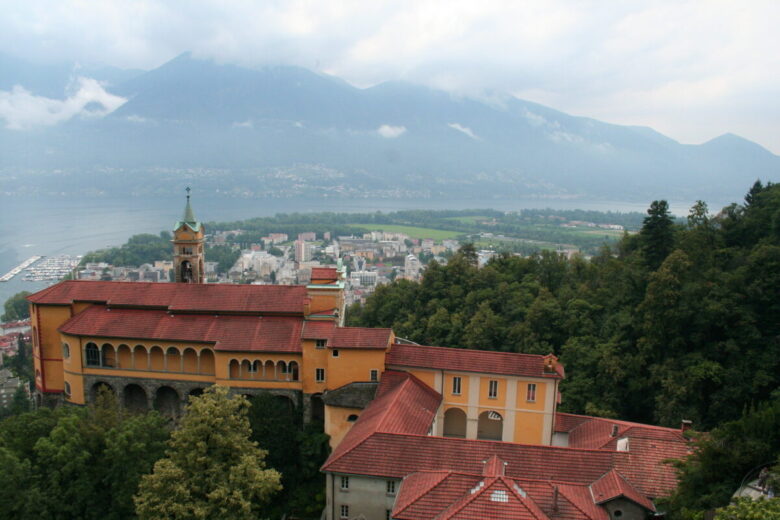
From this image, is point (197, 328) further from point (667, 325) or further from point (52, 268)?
point (52, 268)

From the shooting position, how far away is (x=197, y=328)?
104ft

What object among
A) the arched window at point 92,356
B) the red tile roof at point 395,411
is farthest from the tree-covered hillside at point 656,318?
the arched window at point 92,356

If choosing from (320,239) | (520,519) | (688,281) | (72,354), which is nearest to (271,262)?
(320,239)

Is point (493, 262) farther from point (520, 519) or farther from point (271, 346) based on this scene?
point (520, 519)

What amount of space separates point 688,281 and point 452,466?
789 inches

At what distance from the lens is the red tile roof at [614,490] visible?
19625 mm

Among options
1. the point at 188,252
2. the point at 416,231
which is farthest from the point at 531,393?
the point at 416,231

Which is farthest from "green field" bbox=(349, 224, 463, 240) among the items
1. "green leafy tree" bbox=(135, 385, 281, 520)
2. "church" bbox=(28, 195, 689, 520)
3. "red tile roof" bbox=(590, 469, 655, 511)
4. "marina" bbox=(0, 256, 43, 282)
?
"green leafy tree" bbox=(135, 385, 281, 520)

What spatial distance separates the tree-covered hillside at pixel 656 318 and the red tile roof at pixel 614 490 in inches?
444

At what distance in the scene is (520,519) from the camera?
17.4 metres

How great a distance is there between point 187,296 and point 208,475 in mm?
14744

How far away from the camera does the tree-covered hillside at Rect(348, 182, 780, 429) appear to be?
30219mm

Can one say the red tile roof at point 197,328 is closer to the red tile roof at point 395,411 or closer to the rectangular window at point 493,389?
the red tile roof at point 395,411

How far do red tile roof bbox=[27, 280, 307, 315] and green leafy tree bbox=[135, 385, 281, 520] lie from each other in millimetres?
11119
